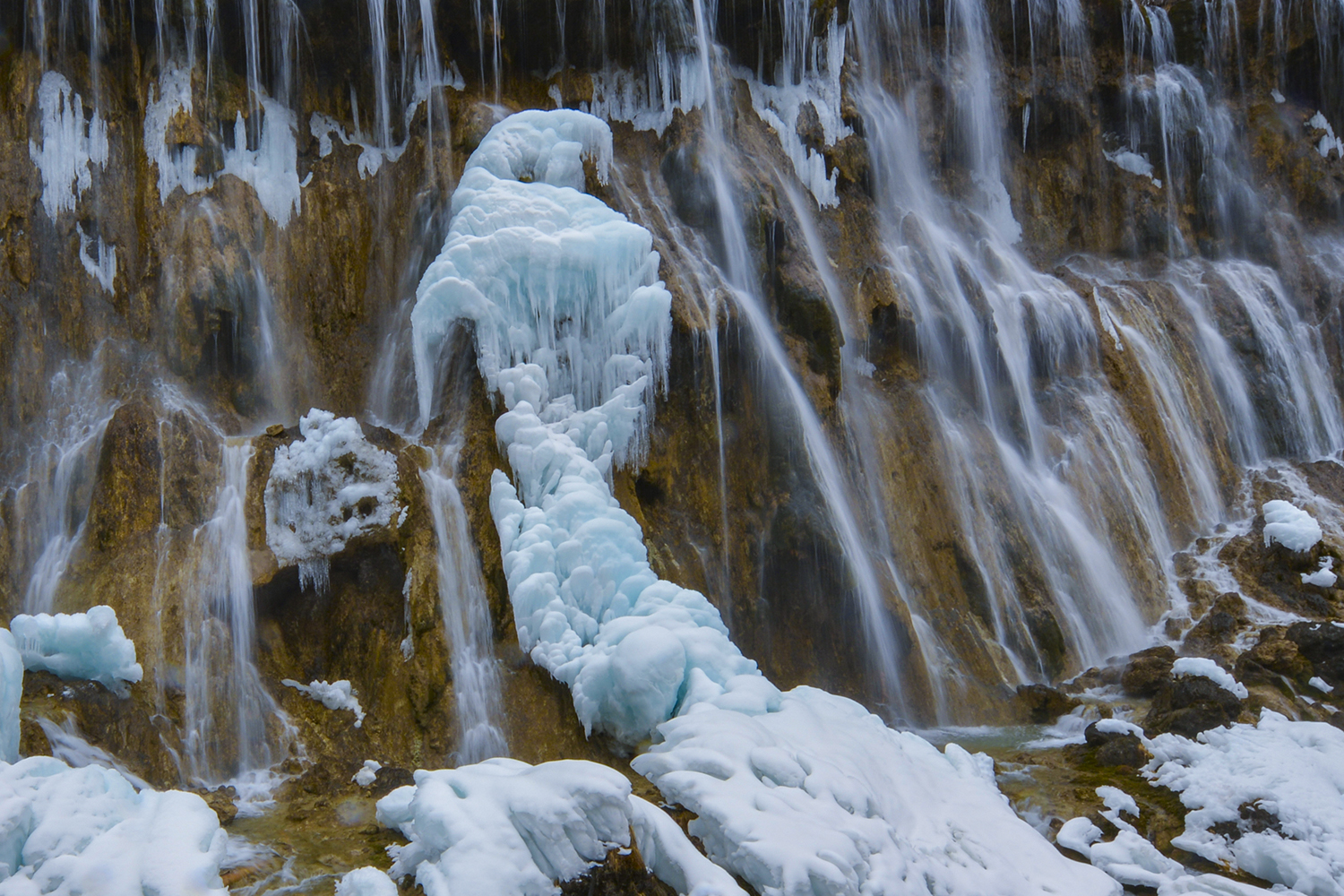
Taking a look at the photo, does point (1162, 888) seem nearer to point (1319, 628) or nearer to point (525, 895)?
point (525, 895)

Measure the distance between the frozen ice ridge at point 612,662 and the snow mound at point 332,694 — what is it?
140cm

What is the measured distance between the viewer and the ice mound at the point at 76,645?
21.9ft

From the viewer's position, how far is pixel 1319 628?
9.65 meters

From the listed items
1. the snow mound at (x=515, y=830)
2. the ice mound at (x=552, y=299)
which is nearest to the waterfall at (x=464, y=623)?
the ice mound at (x=552, y=299)

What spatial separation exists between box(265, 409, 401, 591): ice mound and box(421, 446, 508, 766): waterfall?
386 mm

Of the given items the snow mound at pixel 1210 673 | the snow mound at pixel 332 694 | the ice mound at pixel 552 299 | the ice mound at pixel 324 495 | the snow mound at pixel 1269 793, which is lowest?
the snow mound at pixel 1269 793

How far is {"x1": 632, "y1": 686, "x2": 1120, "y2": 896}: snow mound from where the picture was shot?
515 centimetres

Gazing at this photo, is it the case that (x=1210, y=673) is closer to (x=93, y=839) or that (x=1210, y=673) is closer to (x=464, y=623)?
(x=464, y=623)

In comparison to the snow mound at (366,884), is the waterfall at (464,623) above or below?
above

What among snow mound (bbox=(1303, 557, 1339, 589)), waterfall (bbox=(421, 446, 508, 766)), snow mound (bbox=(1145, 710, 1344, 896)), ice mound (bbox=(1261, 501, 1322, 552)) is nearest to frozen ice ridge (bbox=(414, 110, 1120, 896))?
waterfall (bbox=(421, 446, 508, 766))

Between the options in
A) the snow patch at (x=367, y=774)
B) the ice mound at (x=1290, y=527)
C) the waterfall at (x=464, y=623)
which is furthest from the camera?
the ice mound at (x=1290, y=527)

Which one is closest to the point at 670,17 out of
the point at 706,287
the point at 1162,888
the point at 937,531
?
the point at 706,287

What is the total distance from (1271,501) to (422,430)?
33.6ft

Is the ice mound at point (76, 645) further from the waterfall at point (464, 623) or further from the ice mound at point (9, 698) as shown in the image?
the waterfall at point (464, 623)
